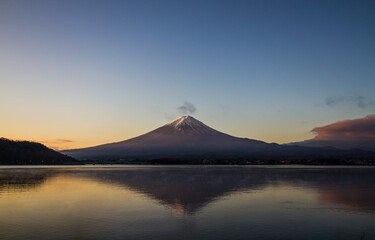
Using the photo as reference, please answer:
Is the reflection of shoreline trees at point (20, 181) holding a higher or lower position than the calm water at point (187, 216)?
higher

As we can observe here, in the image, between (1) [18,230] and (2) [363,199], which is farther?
(2) [363,199]

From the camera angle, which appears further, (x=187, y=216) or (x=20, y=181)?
(x=20, y=181)

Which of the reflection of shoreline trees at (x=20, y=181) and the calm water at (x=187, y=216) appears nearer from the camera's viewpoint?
the calm water at (x=187, y=216)

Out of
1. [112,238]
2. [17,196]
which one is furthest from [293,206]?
[17,196]

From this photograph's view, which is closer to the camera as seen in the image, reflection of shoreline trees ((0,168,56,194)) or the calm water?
the calm water

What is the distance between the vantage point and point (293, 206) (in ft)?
72.8

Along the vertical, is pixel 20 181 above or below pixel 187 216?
above

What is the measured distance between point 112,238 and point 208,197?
13.6 metres

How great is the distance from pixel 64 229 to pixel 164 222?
4500 mm

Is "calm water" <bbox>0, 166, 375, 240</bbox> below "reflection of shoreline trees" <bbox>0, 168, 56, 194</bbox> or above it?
below

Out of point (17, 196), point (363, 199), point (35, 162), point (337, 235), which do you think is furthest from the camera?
point (35, 162)

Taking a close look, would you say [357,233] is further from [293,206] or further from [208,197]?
[208,197]

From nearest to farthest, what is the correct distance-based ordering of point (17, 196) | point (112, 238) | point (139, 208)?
point (112, 238) < point (139, 208) < point (17, 196)

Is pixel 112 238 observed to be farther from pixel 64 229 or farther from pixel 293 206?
pixel 293 206
